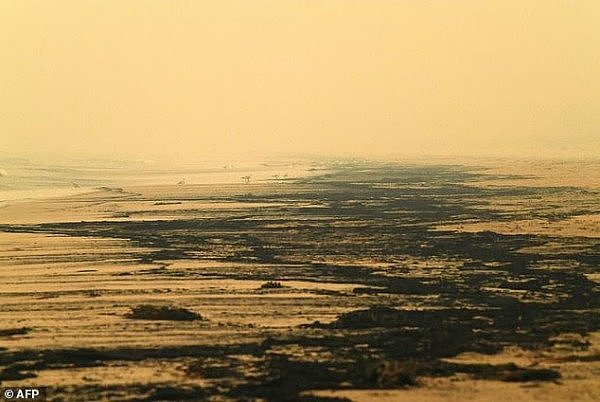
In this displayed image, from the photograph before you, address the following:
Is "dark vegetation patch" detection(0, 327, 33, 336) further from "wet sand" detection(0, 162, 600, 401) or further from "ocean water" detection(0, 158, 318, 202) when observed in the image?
"ocean water" detection(0, 158, 318, 202)

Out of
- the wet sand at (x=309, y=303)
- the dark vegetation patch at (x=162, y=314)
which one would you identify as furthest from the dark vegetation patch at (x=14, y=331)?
the dark vegetation patch at (x=162, y=314)

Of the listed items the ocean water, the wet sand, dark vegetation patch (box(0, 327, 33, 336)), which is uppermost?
the ocean water

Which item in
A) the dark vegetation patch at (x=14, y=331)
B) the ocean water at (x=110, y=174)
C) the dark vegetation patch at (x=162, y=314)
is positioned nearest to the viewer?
the dark vegetation patch at (x=14, y=331)

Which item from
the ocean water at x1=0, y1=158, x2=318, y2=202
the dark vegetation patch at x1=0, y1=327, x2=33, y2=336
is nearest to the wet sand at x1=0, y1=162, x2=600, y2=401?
the dark vegetation patch at x1=0, y1=327, x2=33, y2=336

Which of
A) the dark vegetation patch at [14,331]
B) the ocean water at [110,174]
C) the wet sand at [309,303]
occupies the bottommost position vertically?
the dark vegetation patch at [14,331]

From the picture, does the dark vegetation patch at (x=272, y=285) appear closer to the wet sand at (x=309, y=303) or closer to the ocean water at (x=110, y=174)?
the wet sand at (x=309, y=303)

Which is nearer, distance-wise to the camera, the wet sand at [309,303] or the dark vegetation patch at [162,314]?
the wet sand at [309,303]

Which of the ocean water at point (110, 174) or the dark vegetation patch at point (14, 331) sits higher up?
the ocean water at point (110, 174)

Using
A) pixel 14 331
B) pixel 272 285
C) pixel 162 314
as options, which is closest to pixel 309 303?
pixel 272 285

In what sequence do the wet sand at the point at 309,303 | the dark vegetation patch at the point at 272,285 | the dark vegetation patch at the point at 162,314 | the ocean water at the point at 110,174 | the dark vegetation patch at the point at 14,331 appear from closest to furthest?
1. the wet sand at the point at 309,303
2. the dark vegetation patch at the point at 14,331
3. the dark vegetation patch at the point at 162,314
4. the dark vegetation patch at the point at 272,285
5. the ocean water at the point at 110,174

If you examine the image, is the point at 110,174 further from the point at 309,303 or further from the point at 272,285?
the point at 309,303
